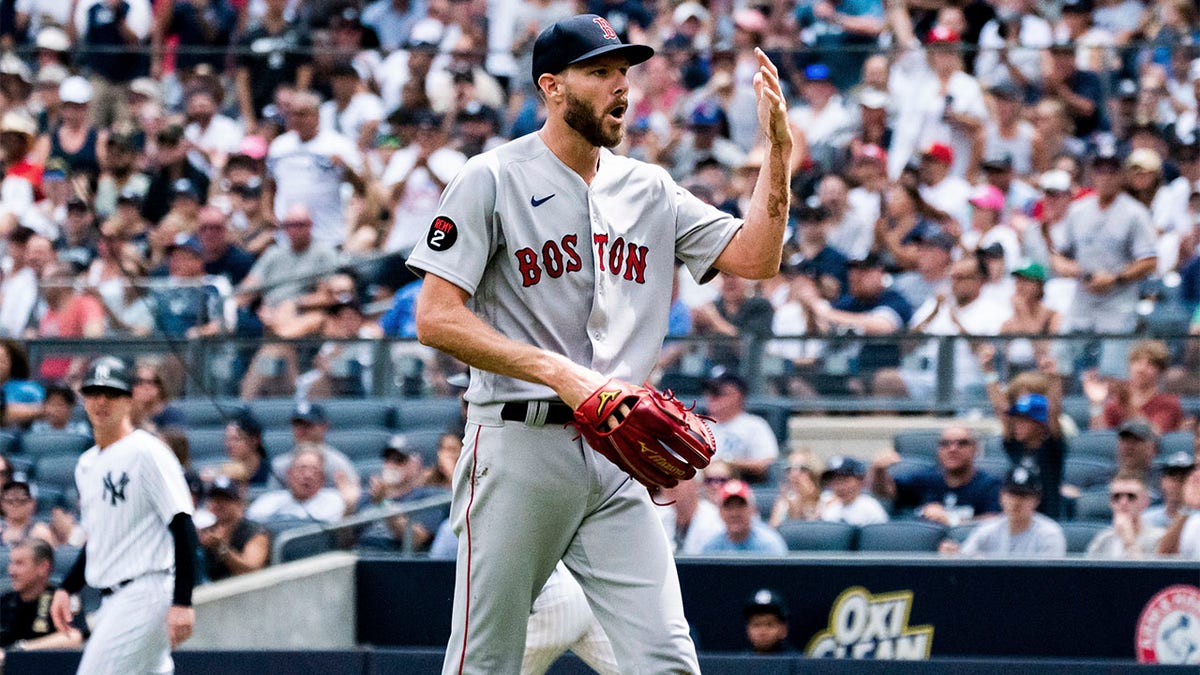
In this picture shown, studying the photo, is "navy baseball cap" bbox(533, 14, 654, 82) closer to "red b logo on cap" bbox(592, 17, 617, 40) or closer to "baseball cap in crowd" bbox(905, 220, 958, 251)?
"red b logo on cap" bbox(592, 17, 617, 40)

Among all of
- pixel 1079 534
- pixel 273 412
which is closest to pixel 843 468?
pixel 1079 534

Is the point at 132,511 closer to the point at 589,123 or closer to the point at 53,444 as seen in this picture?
the point at 589,123

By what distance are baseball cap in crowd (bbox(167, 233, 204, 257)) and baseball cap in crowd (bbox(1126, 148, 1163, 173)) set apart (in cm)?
556

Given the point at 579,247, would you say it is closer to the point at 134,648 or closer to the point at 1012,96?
the point at 134,648

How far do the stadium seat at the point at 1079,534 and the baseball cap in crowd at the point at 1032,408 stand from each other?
0.56m

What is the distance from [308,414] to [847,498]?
2.89 metres

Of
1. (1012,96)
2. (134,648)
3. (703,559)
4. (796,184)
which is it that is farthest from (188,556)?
(1012,96)

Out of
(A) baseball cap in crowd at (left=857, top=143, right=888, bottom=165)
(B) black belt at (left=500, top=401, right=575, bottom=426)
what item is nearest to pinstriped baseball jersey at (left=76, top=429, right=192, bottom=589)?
(B) black belt at (left=500, top=401, right=575, bottom=426)

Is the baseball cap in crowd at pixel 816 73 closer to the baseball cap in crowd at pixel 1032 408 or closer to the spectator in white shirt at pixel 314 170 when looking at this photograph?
the spectator in white shirt at pixel 314 170

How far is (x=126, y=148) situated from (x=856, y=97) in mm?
4978

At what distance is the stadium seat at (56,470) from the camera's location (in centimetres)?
982

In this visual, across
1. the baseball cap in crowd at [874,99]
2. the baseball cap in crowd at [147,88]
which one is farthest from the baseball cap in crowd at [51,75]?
the baseball cap in crowd at [874,99]

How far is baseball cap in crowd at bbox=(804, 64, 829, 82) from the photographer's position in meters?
11.6

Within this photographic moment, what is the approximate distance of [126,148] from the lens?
12672mm
